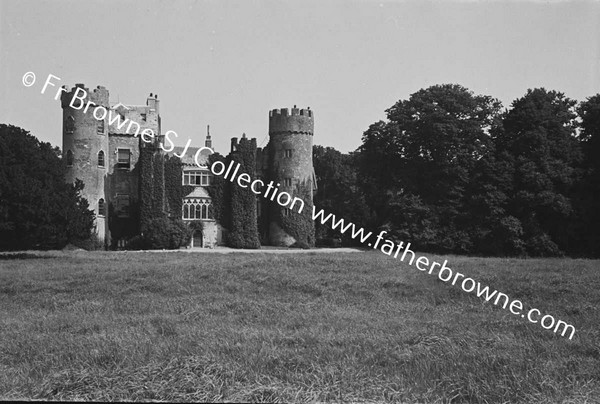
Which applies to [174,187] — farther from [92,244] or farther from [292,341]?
[292,341]

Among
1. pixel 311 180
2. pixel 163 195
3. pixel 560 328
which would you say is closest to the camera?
pixel 560 328

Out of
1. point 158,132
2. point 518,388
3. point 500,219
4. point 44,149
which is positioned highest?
point 158,132

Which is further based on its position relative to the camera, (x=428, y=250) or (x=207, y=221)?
(x=207, y=221)

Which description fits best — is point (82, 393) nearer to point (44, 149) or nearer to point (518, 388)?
point (518, 388)

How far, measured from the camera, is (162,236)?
43.0m

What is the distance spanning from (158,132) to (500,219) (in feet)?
85.6

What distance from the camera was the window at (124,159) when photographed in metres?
46.2

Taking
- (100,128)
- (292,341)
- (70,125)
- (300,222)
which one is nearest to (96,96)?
(70,125)

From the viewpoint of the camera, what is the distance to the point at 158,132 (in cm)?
4778

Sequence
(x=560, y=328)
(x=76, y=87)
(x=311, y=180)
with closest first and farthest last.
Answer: (x=560, y=328) → (x=76, y=87) → (x=311, y=180)

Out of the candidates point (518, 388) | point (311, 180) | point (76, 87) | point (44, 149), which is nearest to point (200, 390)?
point (518, 388)

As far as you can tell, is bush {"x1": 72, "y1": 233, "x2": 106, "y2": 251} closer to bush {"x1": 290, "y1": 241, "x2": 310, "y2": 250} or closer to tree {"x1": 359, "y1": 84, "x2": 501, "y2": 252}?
bush {"x1": 290, "y1": 241, "x2": 310, "y2": 250}

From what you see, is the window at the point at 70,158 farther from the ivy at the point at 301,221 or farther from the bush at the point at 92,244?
the ivy at the point at 301,221

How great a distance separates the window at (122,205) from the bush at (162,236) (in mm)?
2568
